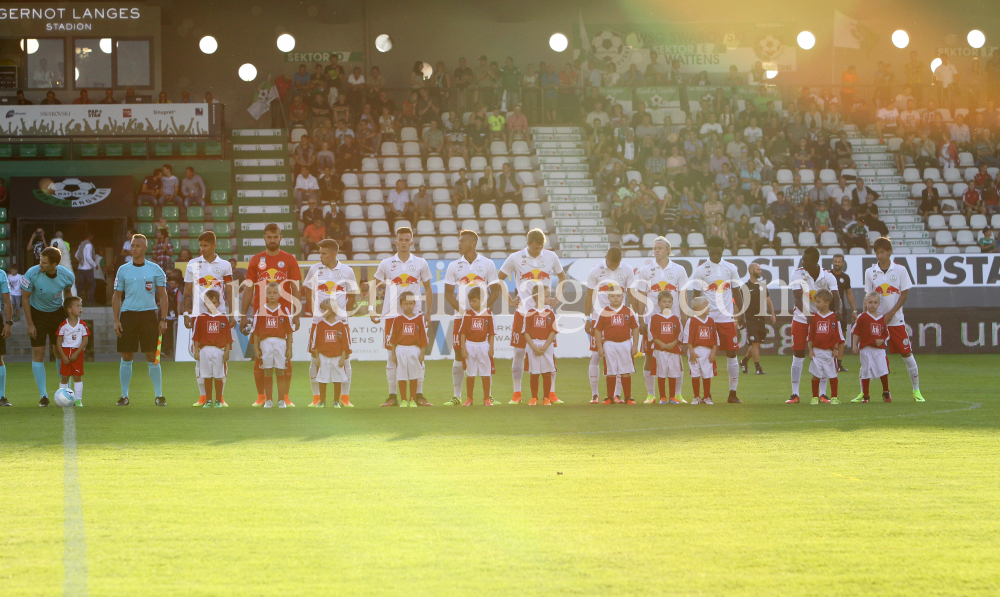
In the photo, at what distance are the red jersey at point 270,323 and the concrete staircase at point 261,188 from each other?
1280 centimetres

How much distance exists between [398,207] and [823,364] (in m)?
15.3

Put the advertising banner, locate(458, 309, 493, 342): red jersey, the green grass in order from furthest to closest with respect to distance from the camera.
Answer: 1. the advertising banner
2. locate(458, 309, 493, 342): red jersey
3. the green grass

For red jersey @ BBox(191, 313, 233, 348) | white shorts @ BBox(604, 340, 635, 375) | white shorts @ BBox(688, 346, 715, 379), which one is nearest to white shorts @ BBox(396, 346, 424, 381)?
red jersey @ BBox(191, 313, 233, 348)

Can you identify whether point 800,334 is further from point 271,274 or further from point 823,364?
point 271,274

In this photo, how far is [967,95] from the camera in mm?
31734

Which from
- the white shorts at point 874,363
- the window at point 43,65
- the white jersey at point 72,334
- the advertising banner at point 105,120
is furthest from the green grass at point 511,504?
the window at point 43,65

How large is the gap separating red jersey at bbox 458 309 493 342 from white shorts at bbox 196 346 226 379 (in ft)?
10.00

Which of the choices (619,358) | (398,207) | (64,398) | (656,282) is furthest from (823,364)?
(398,207)

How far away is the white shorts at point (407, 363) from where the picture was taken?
1239cm

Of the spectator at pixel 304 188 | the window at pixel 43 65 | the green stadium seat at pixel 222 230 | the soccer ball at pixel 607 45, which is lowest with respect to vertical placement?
the green stadium seat at pixel 222 230

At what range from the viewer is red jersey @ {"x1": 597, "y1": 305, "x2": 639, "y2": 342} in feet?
41.8

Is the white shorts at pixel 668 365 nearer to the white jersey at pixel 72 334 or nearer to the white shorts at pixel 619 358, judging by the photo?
the white shorts at pixel 619 358

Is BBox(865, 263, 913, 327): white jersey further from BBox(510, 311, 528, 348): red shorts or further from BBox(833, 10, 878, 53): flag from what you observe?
BBox(833, 10, 878, 53): flag

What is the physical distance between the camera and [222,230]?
25875 millimetres
